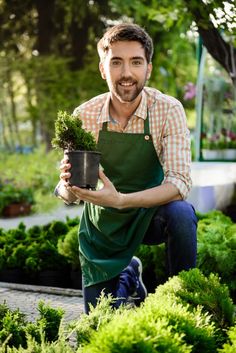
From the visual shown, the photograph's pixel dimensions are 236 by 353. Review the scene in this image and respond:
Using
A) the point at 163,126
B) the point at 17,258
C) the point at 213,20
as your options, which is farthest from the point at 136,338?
the point at 213,20

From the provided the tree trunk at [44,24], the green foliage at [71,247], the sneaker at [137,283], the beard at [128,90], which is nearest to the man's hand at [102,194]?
the beard at [128,90]

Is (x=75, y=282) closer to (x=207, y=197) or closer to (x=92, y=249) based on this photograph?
(x=92, y=249)

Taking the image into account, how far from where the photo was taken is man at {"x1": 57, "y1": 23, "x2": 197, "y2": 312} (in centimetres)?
338

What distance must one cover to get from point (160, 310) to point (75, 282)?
2545 mm

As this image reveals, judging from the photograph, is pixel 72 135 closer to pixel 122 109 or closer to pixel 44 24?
pixel 122 109

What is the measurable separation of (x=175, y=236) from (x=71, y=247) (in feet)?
→ 4.15

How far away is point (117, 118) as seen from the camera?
11.8 feet

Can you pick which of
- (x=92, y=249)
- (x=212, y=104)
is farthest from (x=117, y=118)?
(x=212, y=104)

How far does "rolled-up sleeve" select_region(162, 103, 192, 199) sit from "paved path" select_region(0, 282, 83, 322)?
0.92m

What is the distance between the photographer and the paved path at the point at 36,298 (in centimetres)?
391

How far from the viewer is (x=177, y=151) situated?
340 cm

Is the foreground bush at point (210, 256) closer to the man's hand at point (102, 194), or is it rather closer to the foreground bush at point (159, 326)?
the man's hand at point (102, 194)

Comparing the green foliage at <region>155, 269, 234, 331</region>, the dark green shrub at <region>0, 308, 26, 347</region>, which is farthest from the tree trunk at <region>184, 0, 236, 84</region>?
the dark green shrub at <region>0, 308, 26, 347</region>

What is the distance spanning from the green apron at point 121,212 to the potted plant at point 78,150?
1.45 feet
